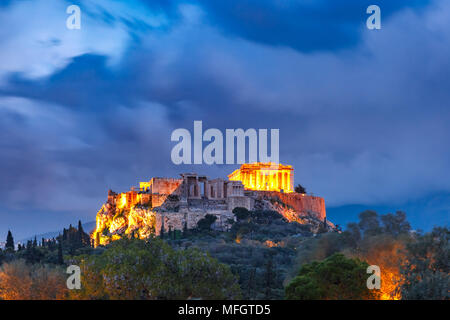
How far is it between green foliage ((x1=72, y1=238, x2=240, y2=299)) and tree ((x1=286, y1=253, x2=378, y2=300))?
406 cm

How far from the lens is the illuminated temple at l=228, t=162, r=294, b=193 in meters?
118

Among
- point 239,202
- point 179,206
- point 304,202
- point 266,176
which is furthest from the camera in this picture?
point 266,176

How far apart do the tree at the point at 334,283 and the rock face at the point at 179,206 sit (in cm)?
5058

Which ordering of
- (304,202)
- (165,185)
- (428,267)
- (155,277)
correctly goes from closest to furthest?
1. (155,277)
2. (428,267)
3. (165,185)
4. (304,202)

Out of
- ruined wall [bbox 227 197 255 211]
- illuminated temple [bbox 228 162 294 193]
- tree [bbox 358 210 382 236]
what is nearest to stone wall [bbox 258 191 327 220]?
illuminated temple [bbox 228 162 294 193]

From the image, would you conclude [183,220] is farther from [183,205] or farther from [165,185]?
Answer: [165,185]

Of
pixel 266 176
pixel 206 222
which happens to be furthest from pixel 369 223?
pixel 266 176

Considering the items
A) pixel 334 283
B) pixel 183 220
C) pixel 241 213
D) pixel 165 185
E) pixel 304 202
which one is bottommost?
pixel 334 283

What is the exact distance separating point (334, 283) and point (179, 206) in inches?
2257

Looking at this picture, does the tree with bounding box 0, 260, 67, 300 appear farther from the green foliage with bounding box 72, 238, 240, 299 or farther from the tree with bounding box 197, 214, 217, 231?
the tree with bounding box 197, 214, 217, 231

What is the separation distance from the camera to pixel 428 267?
1582 inches
